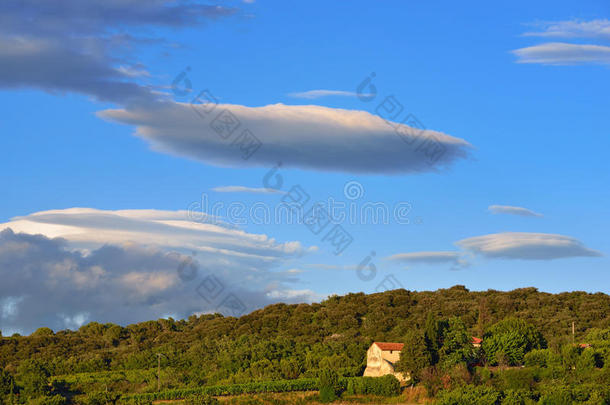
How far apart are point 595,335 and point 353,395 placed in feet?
121

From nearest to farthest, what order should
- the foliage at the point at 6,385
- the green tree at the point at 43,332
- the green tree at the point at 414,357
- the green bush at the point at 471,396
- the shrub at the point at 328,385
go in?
the green bush at the point at 471,396
the shrub at the point at 328,385
the green tree at the point at 414,357
the foliage at the point at 6,385
the green tree at the point at 43,332

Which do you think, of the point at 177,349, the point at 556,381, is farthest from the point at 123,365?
the point at 556,381

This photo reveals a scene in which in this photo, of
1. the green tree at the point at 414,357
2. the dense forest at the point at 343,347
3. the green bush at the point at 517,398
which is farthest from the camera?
the green tree at the point at 414,357

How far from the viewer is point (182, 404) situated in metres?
91.5

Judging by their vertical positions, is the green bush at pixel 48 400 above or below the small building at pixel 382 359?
below

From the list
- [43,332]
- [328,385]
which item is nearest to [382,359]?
[328,385]

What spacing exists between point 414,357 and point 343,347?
1046 inches

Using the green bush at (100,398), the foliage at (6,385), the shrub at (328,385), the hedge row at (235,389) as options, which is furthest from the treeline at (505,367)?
the foliage at (6,385)

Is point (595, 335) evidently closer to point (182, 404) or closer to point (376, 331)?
point (376, 331)

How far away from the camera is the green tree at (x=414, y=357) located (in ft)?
316

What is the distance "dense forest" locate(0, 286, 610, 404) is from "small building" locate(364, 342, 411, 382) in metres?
2.53

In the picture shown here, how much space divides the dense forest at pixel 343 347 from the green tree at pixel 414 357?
0.13 metres

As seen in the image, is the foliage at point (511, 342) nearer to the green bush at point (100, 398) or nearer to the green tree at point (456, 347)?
the green tree at point (456, 347)

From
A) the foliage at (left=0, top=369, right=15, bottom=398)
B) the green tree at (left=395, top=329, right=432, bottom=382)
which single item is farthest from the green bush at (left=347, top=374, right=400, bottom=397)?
the foliage at (left=0, top=369, right=15, bottom=398)
